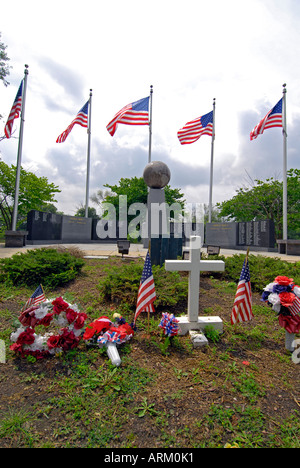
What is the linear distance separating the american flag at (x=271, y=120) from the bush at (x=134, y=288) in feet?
34.9

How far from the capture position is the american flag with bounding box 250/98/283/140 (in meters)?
12.1

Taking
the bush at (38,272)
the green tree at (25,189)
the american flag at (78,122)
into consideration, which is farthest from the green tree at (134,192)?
the bush at (38,272)

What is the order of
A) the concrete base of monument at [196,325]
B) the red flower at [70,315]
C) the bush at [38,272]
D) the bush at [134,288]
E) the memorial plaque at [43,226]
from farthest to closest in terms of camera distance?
1. the memorial plaque at [43,226]
2. the bush at [38,272]
3. the bush at [134,288]
4. the concrete base of monument at [196,325]
5. the red flower at [70,315]

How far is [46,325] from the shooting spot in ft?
8.68

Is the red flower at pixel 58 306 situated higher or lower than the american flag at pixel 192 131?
lower

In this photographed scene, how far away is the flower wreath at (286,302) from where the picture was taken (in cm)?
268

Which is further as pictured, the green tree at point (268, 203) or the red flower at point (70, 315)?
the green tree at point (268, 203)

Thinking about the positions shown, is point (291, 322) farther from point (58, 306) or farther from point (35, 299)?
point (35, 299)

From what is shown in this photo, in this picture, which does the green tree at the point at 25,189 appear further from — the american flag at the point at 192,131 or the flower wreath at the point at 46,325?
the flower wreath at the point at 46,325

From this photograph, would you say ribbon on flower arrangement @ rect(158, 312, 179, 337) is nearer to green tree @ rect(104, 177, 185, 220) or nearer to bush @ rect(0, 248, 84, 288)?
bush @ rect(0, 248, 84, 288)

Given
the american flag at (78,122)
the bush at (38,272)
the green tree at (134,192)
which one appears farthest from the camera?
the green tree at (134,192)

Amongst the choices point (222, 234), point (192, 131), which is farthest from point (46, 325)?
point (222, 234)

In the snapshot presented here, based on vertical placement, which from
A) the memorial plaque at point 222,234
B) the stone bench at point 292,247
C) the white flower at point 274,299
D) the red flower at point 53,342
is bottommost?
the red flower at point 53,342

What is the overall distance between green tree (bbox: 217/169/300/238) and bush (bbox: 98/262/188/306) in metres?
19.8
